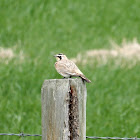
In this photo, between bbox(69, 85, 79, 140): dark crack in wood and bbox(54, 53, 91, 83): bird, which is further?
bbox(54, 53, 91, 83): bird

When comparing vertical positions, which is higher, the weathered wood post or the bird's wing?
the bird's wing

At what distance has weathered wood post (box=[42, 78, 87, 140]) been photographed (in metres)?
3.56

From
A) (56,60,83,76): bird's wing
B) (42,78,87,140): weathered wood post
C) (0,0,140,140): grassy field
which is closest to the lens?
(42,78,87,140): weathered wood post

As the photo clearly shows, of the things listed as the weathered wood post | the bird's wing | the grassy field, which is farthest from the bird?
the grassy field

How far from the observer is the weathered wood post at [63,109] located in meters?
3.56

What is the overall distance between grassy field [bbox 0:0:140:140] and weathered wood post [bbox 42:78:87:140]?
3.24 metres

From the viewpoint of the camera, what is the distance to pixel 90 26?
15.5m

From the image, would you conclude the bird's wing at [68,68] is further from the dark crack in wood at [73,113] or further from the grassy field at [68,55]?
the grassy field at [68,55]

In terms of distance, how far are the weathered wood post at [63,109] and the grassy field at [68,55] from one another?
3.24 m

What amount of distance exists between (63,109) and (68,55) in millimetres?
6582

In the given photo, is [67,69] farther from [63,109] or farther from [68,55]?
[68,55]

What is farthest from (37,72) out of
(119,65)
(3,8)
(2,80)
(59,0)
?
(59,0)

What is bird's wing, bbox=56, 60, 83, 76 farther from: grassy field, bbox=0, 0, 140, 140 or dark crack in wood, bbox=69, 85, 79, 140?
grassy field, bbox=0, 0, 140, 140

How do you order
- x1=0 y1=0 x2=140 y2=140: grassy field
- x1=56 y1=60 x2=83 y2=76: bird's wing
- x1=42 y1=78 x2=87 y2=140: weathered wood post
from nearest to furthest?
1. x1=42 y1=78 x2=87 y2=140: weathered wood post
2. x1=56 y1=60 x2=83 y2=76: bird's wing
3. x1=0 y1=0 x2=140 y2=140: grassy field
